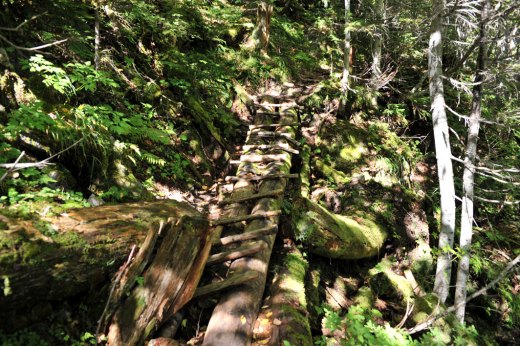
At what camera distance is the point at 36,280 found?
2.45 m

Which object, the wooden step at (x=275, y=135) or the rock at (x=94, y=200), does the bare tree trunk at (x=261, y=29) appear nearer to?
the wooden step at (x=275, y=135)

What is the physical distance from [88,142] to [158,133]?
1.33 m

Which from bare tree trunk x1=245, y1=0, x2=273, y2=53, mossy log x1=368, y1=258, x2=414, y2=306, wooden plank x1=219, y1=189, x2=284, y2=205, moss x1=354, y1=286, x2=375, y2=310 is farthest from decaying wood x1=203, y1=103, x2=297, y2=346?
bare tree trunk x1=245, y1=0, x2=273, y2=53

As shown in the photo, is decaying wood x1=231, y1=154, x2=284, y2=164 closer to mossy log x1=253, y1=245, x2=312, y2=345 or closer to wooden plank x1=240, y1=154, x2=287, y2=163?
wooden plank x1=240, y1=154, x2=287, y2=163

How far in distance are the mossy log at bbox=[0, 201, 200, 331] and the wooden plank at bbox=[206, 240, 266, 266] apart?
117 cm

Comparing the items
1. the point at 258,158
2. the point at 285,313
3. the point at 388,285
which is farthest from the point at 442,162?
the point at 285,313

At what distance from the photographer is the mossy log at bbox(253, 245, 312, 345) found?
11.9ft

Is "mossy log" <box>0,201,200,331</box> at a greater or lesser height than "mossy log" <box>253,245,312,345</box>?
greater

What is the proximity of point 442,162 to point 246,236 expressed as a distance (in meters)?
5.12

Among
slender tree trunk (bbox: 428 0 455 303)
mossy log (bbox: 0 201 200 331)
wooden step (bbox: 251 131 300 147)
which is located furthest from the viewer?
wooden step (bbox: 251 131 300 147)

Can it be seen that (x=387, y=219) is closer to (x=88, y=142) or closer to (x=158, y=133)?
(x=158, y=133)

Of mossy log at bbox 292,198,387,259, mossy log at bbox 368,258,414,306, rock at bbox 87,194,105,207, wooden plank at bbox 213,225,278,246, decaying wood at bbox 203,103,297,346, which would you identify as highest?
rock at bbox 87,194,105,207

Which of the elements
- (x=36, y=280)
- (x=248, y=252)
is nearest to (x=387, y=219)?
(x=248, y=252)

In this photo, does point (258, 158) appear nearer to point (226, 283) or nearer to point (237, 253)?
point (237, 253)
